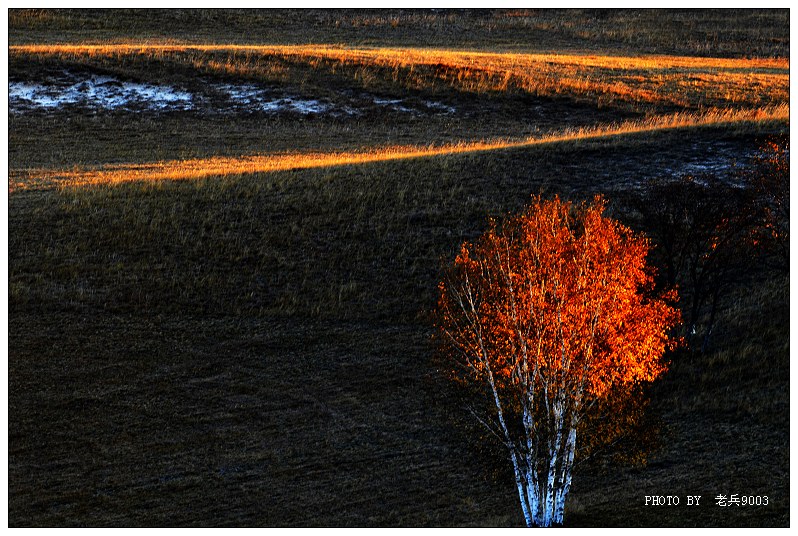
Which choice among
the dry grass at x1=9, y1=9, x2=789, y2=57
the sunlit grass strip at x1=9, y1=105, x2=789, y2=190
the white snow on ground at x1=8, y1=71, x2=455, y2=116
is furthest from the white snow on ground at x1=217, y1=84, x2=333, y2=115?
the dry grass at x1=9, y1=9, x2=789, y2=57

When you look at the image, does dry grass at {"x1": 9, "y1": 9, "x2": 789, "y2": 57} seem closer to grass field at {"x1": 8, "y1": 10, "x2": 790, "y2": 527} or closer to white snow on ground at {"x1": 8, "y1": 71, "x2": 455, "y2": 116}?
grass field at {"x1": 8, "y1": 10, "x2": 790, "y2": 527}

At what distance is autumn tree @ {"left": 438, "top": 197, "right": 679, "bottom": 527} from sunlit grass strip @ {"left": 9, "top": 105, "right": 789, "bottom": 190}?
24.6m

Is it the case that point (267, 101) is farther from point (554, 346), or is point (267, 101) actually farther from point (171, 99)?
point (554, 346)

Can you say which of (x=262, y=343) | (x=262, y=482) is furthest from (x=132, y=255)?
(x=262, y=482)

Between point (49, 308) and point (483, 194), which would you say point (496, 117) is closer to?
point (483, 194)

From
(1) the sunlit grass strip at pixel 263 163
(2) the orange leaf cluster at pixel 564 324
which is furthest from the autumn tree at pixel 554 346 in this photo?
(1) the sunlit grass strip at pixel 263 163

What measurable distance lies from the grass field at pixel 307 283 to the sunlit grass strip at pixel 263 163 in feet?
1.10

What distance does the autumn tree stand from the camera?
29.4 metres

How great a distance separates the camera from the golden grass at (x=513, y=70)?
8050 cm

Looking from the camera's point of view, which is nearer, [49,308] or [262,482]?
[262,482]

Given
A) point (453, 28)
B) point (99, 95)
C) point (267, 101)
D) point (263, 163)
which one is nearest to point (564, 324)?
point (263, 163)

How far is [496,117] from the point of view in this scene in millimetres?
75938

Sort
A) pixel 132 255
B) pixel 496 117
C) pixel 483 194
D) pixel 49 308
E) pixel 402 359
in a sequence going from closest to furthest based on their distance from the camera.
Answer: pixel 402 359
pixel 49 308
pixel 132 255
pixel 483 194
pixel 496 117

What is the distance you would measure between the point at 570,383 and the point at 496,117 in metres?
47.7
